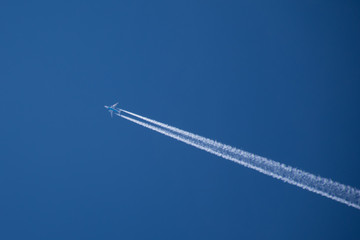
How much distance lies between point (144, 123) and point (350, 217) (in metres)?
19.2

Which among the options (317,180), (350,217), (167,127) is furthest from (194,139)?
(350,217)

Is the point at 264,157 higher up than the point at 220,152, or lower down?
higher up

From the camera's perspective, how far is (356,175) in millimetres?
29141

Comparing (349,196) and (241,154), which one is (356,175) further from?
(241,154)

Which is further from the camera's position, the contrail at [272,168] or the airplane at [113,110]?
the airplane at [113,110]

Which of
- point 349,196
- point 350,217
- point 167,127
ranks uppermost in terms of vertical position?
point 167,127

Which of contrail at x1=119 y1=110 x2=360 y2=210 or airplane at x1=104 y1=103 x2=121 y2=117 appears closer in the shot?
contrail at x1=119 y1=110 x2=360 y2=210

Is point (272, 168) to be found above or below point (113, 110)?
below

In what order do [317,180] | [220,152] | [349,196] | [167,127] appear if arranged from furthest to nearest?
1. [167,127]
2. [220,152]
3. [317,180]
4. [349,196]

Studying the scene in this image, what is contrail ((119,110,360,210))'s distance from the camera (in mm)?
23516

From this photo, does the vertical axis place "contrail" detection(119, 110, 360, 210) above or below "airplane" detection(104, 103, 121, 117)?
below

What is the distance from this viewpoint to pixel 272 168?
2609 cm

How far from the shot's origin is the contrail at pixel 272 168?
23.5 meters

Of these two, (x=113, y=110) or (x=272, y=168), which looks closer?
(x=272, y=168)
